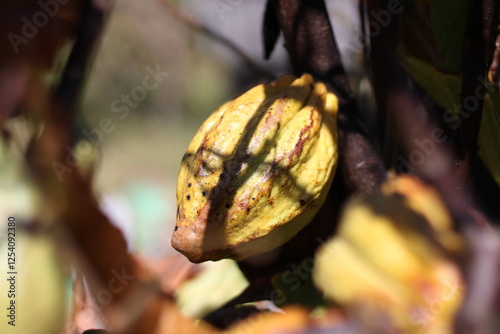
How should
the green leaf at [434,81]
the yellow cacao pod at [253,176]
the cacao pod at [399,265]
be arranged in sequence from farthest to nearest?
the green leaf at [434,81]
the yellow cacao pod at [253,176]
the cacao pod at [399,265]

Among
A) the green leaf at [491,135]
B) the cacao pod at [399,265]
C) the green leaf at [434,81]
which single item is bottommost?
the green leaf at [491,135]

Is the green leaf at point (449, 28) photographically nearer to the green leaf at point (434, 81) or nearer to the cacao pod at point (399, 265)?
the green leaf at point (434, 81)

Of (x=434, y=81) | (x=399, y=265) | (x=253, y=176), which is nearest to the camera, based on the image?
(x=399, y=265)

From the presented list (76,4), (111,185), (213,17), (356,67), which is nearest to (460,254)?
(76,4)

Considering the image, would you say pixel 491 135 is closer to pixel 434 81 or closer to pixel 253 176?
pixel 434 81

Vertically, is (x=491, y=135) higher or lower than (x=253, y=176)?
lower

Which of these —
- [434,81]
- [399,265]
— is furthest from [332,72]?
[399,265]

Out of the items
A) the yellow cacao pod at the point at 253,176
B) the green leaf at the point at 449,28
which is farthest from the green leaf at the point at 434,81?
the yellow cacao pod at the point at 253,176
